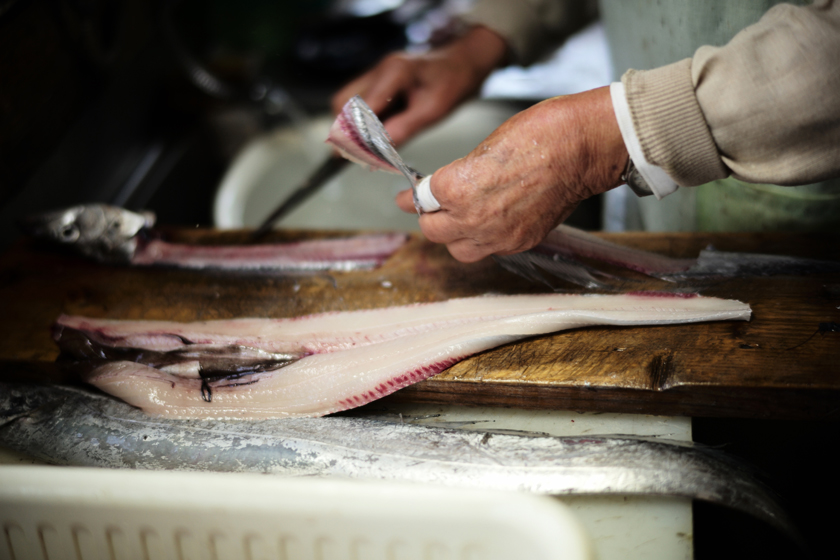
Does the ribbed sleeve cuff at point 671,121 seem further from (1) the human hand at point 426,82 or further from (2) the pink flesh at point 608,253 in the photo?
(1) the human hand at point 426,82

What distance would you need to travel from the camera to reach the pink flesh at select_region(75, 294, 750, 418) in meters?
1.45

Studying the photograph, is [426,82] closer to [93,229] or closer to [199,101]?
[93,229]

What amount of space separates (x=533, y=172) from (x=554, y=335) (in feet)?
1.47

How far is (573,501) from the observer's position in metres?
1.28

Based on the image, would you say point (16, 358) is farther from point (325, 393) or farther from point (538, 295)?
point (538, 295)

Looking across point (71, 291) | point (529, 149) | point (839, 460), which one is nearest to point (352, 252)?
point (529, 149)

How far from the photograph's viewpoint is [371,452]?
4.32 feet

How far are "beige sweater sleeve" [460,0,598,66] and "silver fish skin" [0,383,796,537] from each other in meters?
1.67

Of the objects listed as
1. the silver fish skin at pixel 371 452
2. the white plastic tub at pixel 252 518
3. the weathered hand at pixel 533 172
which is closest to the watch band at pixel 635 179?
the weathered hand at pixel 533 172

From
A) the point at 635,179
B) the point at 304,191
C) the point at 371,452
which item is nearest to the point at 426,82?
the point at 304,191

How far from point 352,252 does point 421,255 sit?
23 centimetres

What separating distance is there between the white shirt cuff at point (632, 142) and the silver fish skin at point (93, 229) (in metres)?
1.62

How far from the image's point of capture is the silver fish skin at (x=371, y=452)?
1.18 m

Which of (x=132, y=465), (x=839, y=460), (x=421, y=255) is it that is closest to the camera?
(x=132, y=465)
